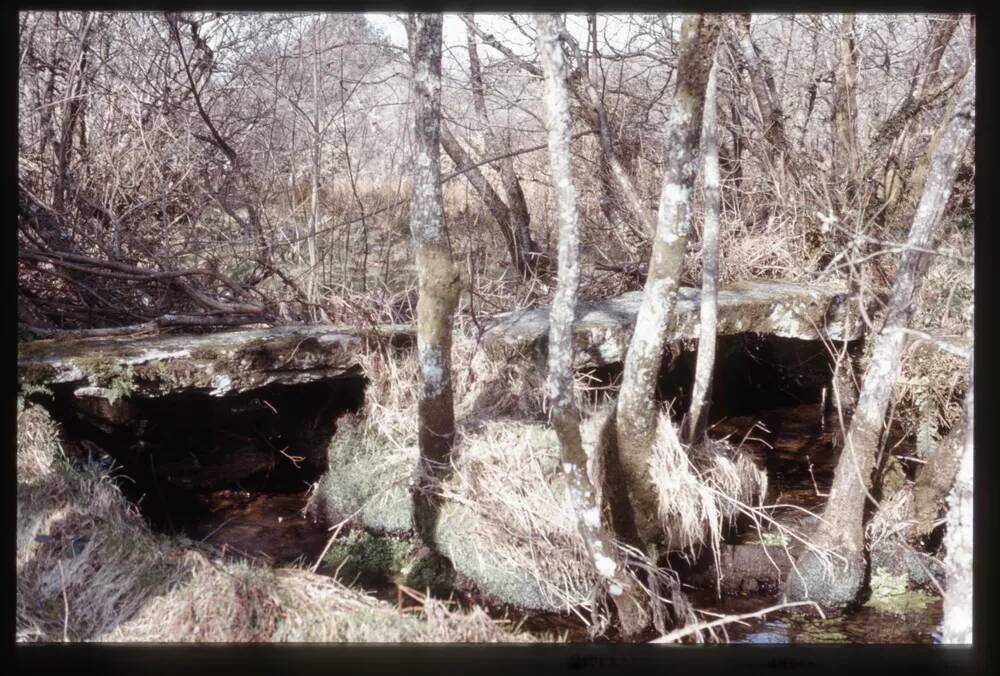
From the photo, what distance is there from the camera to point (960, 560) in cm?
308

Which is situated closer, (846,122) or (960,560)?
(960,560)

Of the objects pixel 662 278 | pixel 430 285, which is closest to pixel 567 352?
pixel 662 278

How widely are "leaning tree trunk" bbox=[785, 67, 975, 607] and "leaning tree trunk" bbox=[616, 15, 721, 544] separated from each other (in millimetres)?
838

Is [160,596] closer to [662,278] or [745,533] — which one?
[662,278]

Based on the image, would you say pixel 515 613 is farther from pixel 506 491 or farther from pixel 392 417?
pixel 392 417

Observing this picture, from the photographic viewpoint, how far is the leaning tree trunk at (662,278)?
3.72 metres

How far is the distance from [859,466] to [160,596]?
3.54m

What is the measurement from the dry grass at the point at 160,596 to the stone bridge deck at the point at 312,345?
665mm

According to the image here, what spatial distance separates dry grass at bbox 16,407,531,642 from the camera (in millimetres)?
3588

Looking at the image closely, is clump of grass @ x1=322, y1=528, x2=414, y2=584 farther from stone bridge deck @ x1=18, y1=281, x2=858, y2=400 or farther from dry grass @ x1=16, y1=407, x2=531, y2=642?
stone bridge deck @ x1=18, y1=281, x2=858, y2=400

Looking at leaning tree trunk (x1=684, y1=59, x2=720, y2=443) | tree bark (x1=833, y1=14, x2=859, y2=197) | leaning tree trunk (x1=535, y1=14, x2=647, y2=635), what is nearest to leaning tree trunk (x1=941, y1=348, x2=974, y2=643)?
leaning tree trunk (x1=535, y1=14, x2=647, y2=635)

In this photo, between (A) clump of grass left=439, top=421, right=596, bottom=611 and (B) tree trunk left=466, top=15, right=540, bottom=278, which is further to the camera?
(B) tree trunk left=466, top=15, right=540, bottom=278

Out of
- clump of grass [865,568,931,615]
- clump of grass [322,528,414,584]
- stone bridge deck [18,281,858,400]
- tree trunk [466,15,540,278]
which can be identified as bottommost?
clump of grass [865,568,931,615]

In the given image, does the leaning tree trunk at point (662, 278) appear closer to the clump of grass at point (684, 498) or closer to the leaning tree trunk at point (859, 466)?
the clump of grass at point (684, 498)
